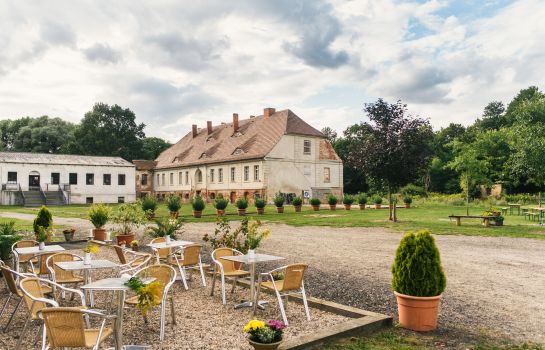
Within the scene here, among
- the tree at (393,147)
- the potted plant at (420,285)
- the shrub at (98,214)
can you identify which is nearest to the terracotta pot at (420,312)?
the potted plant at (420,285)

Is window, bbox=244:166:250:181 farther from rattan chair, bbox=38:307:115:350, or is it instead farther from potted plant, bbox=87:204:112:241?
rattan chair, bbox=38:307:115:350

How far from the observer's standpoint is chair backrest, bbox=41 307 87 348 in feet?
13.4

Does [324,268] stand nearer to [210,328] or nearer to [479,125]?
[210,328]

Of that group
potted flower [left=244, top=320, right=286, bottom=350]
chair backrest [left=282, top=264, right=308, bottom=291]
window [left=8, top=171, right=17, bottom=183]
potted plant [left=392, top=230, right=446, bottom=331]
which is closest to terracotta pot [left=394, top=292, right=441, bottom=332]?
potted plant [left=392, top=230, right=446, bottom=331]

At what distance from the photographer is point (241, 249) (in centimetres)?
908

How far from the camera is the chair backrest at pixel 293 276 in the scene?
6414 millimetres

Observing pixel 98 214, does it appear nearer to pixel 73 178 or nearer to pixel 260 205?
pixel 260 205

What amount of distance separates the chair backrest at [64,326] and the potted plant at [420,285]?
3949 millimetres

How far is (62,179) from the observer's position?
46.1 meters

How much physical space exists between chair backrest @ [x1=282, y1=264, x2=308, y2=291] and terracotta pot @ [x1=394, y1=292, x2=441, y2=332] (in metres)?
1.40

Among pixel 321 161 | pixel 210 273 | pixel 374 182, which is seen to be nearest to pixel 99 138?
pixel 321 161

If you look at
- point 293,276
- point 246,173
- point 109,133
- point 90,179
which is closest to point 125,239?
point 293,276

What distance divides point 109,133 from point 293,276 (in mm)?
65942

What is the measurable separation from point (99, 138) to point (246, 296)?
63844mm
